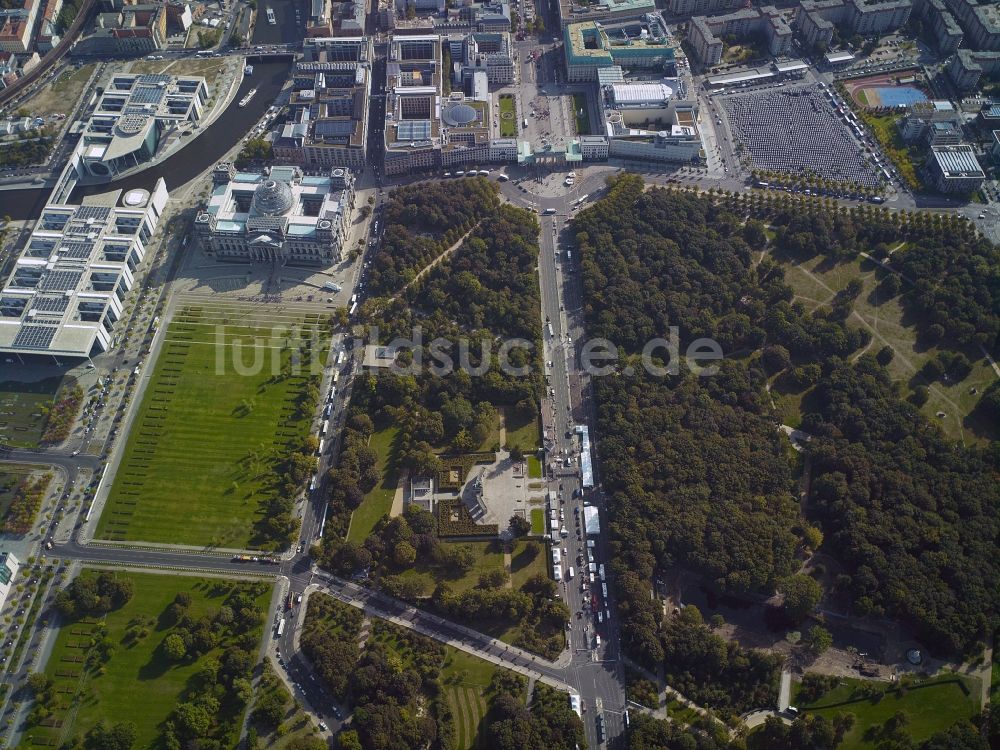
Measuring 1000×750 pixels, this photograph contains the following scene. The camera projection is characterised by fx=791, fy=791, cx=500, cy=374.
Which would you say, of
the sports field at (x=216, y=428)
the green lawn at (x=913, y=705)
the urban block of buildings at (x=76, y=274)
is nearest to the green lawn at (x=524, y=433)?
the sports field at (x=216, y=428)

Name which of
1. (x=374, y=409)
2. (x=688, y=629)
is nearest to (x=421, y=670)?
(x=688, y=629)

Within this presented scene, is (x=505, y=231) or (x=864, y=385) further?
(x=505, y=231)

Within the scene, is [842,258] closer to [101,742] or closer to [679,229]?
[679,229]

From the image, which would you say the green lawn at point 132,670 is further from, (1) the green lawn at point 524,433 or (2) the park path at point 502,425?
(1) the green lawn at point 524,433

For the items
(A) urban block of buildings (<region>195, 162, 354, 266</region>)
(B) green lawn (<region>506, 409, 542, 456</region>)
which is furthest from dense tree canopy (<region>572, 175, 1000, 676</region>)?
(A) urban block of buildings (<region>195, 162, 354, 266</region>)

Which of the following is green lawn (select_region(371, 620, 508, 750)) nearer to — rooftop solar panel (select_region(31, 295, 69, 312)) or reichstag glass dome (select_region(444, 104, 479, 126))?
rooftop solar panel (select_region(31, 295, 69, 312))
